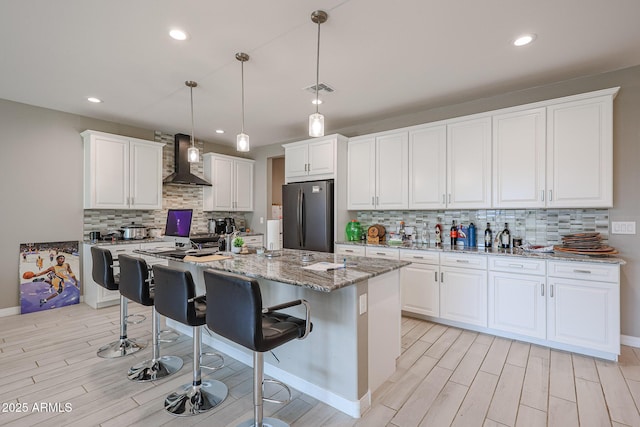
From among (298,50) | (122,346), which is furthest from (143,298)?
(298,50)

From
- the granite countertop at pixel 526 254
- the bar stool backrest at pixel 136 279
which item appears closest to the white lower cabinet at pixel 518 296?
the granite countertop at pixel 526 254

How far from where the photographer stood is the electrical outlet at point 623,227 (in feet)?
9.17

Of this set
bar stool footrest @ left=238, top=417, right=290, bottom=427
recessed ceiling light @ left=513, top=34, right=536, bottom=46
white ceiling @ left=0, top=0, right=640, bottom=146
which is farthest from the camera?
recessed ceiling light @ left=513, top=34, right=536, bottom=46

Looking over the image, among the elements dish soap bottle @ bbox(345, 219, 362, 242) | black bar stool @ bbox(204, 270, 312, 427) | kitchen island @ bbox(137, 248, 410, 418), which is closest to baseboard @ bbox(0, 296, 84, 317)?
kitchen island @ bbox(137, 248, 410, 418)

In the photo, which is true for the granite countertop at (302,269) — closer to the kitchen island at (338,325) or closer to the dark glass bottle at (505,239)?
the kitchen island at (338,325)

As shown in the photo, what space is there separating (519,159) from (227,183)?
463 cm

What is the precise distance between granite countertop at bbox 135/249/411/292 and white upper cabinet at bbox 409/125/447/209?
1679 mm

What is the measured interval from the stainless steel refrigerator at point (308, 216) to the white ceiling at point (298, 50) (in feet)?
3.85

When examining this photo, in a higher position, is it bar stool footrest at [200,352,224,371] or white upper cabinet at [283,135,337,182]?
white upper cabinet at [283,135,337,182]

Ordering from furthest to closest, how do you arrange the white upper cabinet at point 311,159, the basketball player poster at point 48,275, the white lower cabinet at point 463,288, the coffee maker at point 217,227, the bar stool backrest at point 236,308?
the coffee maker at point 217,227 → the white upper cabinet at point 311,159 → the basketball player poster at point 48,275 → the white lower cabinet at point 463,288 → the bar stool backrest at point 236,308

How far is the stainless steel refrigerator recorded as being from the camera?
13.7 feet

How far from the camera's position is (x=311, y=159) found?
448 cm

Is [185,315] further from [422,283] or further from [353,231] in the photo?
[353,231]

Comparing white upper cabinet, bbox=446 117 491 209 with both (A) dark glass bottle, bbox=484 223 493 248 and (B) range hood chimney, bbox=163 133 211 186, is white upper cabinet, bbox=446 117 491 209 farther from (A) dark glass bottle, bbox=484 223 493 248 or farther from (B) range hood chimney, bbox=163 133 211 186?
(B) range hood chimney, bbox=163 133 211 186
